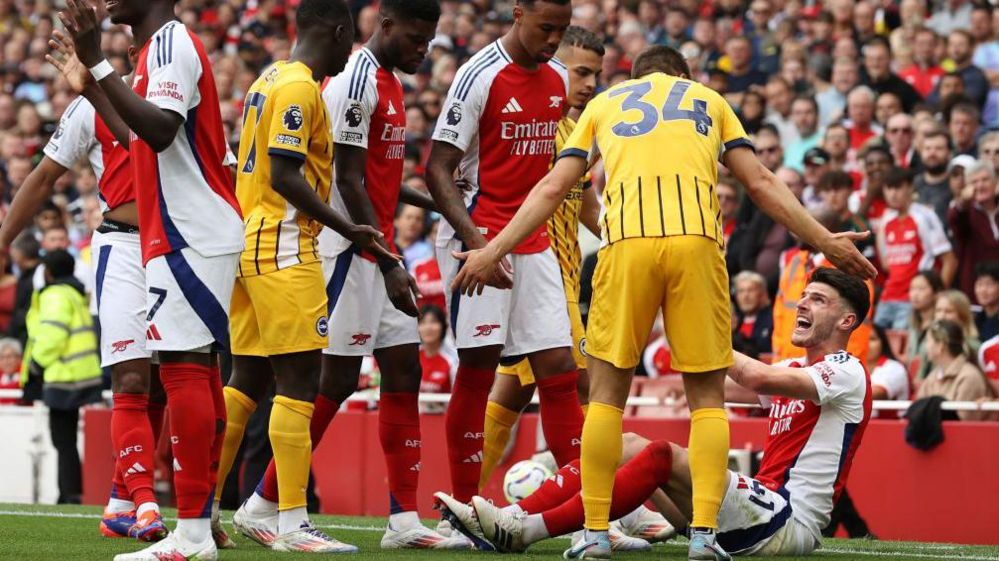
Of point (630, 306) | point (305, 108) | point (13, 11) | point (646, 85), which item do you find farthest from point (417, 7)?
point (13, 11)

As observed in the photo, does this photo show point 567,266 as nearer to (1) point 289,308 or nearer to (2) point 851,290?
(2) point 851,290

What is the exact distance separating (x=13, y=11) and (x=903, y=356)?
62.8ft

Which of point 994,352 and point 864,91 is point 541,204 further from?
point 864,91

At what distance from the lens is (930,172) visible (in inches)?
486

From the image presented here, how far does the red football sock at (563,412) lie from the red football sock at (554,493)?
0.55 m

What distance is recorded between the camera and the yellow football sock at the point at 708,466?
19.4ft

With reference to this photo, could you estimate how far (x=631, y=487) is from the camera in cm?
640

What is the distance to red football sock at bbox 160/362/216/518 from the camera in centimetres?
577

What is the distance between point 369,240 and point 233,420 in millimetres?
1188

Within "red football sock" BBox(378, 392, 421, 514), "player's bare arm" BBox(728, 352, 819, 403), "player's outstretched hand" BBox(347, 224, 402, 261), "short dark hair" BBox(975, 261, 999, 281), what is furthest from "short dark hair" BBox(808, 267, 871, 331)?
"short dark hair" BBox(975, 261, 999, 281)

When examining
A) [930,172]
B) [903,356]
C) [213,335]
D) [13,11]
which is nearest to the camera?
[213,335]

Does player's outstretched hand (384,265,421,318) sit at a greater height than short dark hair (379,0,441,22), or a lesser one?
lesser

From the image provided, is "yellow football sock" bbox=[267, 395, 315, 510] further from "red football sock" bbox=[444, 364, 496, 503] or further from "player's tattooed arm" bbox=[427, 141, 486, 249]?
"player's tattooed arm" bbox=[427, 141, 486, 249]

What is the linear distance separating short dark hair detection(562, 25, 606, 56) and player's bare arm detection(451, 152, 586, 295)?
1859 mm
